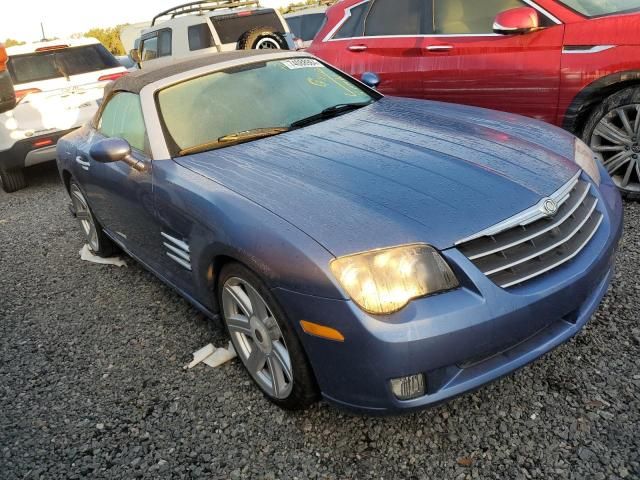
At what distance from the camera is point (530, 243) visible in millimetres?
2074

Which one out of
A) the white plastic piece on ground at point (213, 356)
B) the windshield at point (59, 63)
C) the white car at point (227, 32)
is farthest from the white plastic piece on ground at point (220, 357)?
the white car at point (227, 32)

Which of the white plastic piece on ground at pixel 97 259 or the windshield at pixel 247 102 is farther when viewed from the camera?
the white plastic piece on ground at pixel 97 259

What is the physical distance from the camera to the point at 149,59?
36.3 feet

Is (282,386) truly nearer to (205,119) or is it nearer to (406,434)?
(406,434)

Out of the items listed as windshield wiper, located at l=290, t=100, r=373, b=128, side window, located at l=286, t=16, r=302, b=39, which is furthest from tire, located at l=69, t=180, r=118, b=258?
side window, located at l=286, t=16, r=302, b=39

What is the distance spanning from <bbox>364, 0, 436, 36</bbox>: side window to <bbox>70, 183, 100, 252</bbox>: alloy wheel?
2.84 meters

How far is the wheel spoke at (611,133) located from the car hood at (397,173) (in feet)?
3.30

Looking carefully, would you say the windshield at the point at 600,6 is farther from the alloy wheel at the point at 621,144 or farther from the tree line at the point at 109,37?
the tree line at the point at 109,37

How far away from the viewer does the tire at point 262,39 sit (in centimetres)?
875

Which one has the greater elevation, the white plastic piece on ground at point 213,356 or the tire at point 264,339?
the tire at point 264,339

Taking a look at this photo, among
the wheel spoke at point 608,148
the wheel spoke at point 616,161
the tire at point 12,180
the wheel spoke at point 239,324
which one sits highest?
the wheel spoke at point 608,148

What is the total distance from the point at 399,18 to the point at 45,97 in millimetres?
4276

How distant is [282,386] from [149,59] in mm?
10152

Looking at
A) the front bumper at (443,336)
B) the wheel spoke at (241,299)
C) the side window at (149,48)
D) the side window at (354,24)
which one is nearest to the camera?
the front bumper at (443,336)
